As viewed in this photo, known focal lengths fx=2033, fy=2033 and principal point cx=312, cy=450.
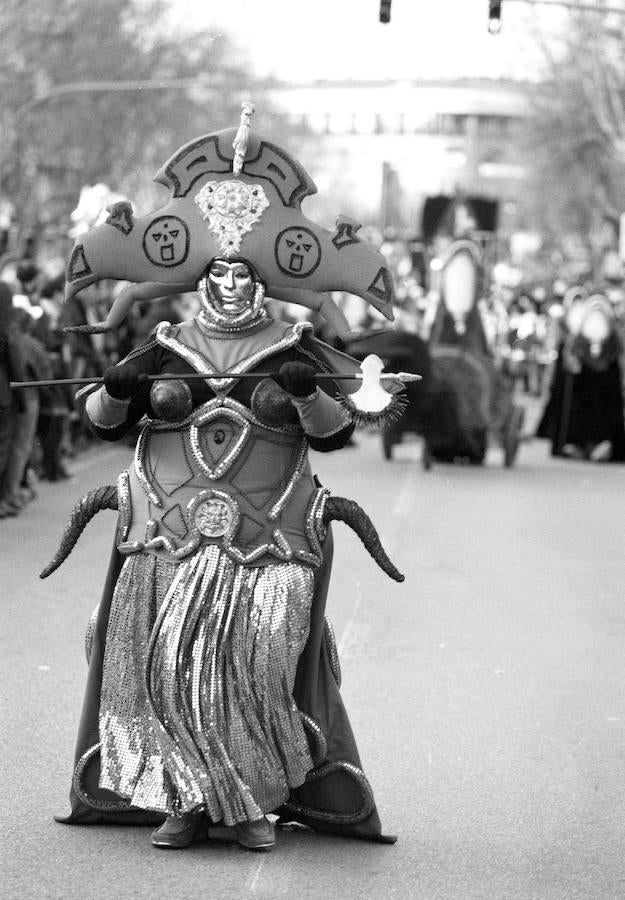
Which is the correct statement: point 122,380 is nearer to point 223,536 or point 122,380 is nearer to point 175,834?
point 223,536

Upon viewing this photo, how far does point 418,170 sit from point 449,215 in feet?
413

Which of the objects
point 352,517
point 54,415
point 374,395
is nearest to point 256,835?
point 352,517

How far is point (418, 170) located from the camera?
152m

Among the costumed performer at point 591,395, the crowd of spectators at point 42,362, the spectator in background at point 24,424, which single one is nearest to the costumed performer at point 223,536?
the crowd of spectators at point 42,362

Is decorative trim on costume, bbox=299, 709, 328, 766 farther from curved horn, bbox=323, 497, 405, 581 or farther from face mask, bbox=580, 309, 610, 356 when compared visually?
face mask, bbox=580, 309, 610, 356

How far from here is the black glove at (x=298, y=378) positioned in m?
5.61

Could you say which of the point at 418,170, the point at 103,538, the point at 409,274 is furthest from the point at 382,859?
the point at 418,170

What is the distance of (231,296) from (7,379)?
8070 mm

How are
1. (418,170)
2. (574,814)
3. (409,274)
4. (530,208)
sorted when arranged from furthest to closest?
(418,170), (530,208), (409,274), (574,814)

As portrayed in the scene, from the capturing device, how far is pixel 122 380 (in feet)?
18.5

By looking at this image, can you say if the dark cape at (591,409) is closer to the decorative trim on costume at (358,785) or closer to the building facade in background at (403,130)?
the decorative trim on costume at (358,785)

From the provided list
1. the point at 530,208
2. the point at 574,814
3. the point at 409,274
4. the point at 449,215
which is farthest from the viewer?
the point at 530,208

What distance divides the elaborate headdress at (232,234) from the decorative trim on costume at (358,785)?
137cm

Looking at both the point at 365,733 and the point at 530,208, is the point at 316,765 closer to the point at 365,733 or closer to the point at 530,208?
the point at 365,733
